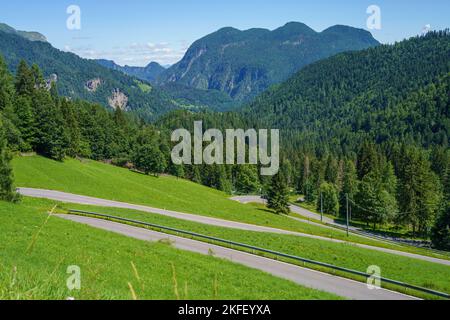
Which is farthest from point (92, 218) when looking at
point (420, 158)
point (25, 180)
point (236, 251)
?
point (420, 158)

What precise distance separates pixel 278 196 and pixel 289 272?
209 feet

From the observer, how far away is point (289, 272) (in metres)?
23.3

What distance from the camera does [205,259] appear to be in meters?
23.2

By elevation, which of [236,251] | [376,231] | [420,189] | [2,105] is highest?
[2,105]

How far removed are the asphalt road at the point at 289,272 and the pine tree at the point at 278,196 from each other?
179 ft

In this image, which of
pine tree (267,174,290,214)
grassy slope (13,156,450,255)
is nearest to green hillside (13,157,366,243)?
grassy slope (13,156,450,255)

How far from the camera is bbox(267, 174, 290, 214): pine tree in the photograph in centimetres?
8606

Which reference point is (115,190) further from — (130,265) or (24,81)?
(130,265)

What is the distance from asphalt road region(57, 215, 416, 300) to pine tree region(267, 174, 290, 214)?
54.5 m

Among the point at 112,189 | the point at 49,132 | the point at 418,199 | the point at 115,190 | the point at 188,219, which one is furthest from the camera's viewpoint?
the point at 418,199

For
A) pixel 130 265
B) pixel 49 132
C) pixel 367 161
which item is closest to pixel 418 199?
pixel 367 161
